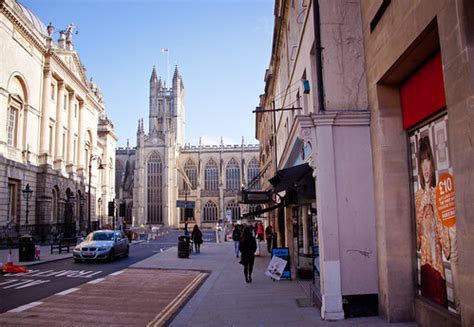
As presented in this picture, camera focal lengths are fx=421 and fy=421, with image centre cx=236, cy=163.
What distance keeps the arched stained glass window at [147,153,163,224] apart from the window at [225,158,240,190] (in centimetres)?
1578

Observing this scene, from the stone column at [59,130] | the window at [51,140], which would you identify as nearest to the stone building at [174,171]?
the stone column at [59,130]

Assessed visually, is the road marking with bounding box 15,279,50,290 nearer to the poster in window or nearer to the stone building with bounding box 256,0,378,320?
the stone building with bounding box 256,0,378,320

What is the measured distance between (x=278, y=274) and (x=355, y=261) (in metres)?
5.24

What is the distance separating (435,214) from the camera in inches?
247

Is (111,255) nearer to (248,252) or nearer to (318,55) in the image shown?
(248,252)

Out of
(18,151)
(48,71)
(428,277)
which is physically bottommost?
(428,277)

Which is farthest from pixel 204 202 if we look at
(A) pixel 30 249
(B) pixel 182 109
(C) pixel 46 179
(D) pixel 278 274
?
(D) pixel 278 274

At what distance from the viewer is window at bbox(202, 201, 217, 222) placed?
9175 cm

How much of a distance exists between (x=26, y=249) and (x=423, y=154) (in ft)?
63.2

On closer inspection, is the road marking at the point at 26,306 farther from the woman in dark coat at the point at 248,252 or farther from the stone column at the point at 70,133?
the stone column at the point at 70,133

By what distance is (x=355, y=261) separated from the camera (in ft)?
25.2

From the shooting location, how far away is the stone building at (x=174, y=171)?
87875 mm

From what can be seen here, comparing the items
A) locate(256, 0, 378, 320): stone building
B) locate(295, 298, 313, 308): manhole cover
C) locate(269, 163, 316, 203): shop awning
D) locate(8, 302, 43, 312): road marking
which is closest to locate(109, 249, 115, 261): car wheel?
locate(8, 302, 43, 312): road marking

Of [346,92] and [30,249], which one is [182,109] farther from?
[346,92]
